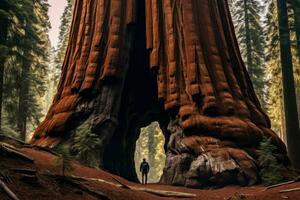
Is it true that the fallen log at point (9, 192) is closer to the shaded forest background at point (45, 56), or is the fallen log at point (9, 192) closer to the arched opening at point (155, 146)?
the shaded forest background at point (45, 56)

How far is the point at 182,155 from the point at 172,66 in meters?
3.97

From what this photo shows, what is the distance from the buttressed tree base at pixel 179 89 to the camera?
42.8 ft

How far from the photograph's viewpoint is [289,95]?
57.9 feet

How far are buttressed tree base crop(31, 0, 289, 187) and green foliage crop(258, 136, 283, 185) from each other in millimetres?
309

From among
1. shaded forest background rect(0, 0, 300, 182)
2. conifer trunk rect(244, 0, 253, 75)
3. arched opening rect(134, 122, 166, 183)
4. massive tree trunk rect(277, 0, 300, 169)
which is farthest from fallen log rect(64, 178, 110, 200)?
arched opening rect(134, 122, 166, 183)

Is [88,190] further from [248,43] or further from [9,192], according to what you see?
[248,43]

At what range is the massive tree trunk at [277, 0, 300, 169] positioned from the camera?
16.8 metres

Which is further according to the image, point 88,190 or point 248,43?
point 248,43

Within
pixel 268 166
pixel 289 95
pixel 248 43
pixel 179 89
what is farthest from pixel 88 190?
pixel 248 43

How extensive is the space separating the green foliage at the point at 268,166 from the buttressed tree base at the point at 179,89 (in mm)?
309

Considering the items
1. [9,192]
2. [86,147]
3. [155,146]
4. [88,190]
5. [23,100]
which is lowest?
[155,146]

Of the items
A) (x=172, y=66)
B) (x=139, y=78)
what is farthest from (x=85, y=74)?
(x=139, y=78)

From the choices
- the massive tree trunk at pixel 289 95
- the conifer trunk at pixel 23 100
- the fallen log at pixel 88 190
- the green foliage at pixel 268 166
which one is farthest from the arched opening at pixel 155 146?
the fallen log at pixel 88 190

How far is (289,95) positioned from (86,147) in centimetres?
1032
